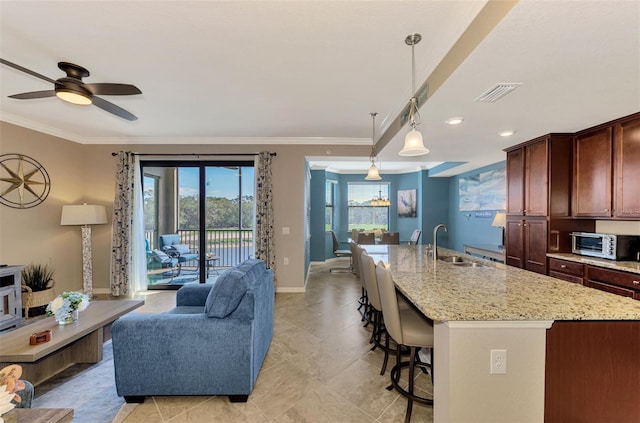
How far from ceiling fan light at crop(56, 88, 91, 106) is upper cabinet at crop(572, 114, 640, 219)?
506 centimetres

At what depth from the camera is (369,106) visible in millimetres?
3387

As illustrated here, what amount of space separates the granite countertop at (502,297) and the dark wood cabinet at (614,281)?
45.2 inches

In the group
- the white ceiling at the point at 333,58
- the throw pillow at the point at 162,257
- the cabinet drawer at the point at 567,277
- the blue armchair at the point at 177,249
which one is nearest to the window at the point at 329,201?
the blue armchair at the point at 177,249

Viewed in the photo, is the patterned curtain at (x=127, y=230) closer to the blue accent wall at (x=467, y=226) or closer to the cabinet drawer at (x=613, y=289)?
the cabinet drawer at (x=613, y=289)

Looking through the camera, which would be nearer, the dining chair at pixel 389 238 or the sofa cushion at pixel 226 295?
the sofa cushion at pixel 226 295

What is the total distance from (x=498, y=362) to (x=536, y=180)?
322 centimetres

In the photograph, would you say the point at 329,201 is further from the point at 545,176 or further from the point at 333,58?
the point at 333,58

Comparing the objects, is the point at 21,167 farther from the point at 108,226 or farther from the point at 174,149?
the point at 174,149

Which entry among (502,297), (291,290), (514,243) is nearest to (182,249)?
(291,290)

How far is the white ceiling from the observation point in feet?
5.46

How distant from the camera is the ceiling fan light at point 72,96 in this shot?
227 centimetres

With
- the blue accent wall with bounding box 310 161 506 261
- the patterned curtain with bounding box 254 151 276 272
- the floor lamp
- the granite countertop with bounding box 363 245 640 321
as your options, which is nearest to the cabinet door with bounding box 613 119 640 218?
the granite countertop with bounding box 363 245 640 321

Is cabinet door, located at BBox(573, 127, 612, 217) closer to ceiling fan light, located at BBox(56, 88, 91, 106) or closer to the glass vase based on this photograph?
ceiling fan light, located at BBox(56, 88, 91, 106)

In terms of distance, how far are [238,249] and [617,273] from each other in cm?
514
